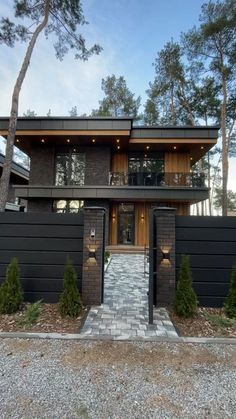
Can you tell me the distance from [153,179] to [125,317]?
→ 448 inches

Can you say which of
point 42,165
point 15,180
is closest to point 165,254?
point 42,165

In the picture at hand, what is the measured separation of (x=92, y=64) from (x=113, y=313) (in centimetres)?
1206

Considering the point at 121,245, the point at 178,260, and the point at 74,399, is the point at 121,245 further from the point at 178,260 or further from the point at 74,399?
the point at 74,399

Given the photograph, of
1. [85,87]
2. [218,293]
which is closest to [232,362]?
[218,293]

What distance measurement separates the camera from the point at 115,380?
98.7 inches

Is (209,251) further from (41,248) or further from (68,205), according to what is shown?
(68,205)

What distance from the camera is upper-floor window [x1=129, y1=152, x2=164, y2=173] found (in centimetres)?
1536

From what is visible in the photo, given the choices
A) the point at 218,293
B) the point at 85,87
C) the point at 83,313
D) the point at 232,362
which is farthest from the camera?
the point at 85,87

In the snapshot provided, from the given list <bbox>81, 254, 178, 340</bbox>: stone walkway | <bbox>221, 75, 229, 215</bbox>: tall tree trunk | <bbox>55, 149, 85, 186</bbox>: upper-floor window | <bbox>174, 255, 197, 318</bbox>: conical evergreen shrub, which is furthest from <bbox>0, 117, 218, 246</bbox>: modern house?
<bbox>174, 255, 197, 318</bbox>: conical evergreen shrub

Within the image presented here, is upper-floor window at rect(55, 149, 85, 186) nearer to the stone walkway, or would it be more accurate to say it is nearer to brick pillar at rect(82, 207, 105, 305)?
the stone walkway

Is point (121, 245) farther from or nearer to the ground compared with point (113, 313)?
farther from the ground

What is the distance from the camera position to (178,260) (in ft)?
15.1

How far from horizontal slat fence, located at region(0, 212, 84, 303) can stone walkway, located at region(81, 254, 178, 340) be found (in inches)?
34.2

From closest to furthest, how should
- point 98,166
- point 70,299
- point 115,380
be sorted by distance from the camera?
1. point 115,380
2. point 70,299
3. point 98,166
